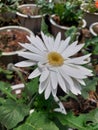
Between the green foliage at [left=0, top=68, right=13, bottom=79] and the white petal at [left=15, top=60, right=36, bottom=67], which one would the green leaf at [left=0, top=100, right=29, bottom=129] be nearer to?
the white petal at [left=15, top=60, right=36, bottom=67]

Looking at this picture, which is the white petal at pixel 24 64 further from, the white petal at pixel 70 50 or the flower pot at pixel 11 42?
the flower pot at pixel 11 42

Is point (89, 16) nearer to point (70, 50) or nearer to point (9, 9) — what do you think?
point (9, 9)

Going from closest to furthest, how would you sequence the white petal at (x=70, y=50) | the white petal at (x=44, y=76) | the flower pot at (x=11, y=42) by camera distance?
the white petal at (x=44, y=76), the white petal at (x=70, y=50), the flower pot at (x=11, y=42)

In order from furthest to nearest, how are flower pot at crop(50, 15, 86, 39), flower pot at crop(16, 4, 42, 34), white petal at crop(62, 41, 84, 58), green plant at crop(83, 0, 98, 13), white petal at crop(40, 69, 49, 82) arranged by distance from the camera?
1. green plant at crop(83, 0, 98, 13)
2. flower pot at crop(16, 4, 42, 34)
3. flower pot at crop(50, 15, 86, 39)
4. white petal at crop(62, 41, 84, 58)
5. white petal at crop(40, 69, 49, 82)

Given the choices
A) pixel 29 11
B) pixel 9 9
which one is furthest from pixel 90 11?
pixel 9 9

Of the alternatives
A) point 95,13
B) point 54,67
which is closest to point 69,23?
point 95,13

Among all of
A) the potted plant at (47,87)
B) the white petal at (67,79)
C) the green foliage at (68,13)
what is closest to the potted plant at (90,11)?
the green foliage at (68,13)

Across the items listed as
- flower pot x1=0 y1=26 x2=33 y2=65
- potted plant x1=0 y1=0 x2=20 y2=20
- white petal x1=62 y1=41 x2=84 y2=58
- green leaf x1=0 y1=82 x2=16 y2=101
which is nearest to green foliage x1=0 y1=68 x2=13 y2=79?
flower pot x1=0 y1=26 x2=33 y2=65
